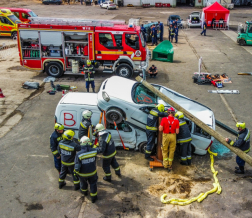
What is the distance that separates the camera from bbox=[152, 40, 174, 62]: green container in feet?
57.3

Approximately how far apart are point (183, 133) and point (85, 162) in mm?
2631

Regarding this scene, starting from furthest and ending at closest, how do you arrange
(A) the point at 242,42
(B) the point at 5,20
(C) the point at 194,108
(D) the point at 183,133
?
1. (B) the point at 5,20
2. (A) the point at 242,42
3. (C) the point at 194,108
4. (D) the point at 183,133

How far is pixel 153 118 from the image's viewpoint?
7.26 meters

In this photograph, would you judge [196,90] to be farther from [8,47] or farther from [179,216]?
[8,47]

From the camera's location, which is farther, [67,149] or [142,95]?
[142,95]

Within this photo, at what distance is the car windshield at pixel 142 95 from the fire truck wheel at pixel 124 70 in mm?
5605

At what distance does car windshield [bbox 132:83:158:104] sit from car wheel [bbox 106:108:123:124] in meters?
0.59

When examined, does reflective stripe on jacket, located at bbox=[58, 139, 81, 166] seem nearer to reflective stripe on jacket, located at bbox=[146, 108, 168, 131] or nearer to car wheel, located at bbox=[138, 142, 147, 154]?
reflective stripe on jacket, located at bbox=[146, 108, 168, 131]

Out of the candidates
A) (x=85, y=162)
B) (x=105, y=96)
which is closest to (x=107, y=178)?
(x=85, y=162)

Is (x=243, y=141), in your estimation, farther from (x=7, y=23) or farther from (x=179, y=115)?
(x=7, y=23)

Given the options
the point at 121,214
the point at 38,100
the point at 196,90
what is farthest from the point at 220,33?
the point at 121,214

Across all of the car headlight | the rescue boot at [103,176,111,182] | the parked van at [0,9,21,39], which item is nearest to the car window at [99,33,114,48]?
the car headlight

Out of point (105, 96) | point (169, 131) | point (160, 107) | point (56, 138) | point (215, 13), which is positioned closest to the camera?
point (56, 138)

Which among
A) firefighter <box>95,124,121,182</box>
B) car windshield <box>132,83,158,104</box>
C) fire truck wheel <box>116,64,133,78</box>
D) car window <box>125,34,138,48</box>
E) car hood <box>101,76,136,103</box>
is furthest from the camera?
fire truck wheel <box>116,64,133,78</box>
